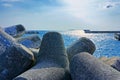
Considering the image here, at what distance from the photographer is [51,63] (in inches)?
255

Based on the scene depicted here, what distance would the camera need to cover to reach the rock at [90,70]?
5191 mm

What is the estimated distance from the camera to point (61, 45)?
7.04 m

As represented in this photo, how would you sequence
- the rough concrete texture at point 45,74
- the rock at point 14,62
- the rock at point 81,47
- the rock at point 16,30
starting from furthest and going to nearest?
the rock at point 16,30, the rock at point 81,47, the rock at point 14,62, the rough concrete texture at point 45,74

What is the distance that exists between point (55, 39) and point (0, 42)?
4.55 feet

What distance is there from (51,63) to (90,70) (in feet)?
4.21

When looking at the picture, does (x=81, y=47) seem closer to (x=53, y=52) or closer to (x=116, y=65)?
(x=53, y=52)

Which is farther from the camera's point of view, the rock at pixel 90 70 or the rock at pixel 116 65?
the rock at pixel 116 65

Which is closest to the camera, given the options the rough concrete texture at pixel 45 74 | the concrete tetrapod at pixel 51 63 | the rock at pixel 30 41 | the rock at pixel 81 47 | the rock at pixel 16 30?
the rough concrete texture at pixel 45 74

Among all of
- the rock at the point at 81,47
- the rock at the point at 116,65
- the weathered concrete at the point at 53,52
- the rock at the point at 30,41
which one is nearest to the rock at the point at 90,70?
the weathered concrete at the point at 53,52

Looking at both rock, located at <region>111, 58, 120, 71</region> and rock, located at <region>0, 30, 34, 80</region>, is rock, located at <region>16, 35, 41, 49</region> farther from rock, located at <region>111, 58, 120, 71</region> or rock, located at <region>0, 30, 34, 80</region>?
rock, located at <region>111, 58, 120, 71</region>

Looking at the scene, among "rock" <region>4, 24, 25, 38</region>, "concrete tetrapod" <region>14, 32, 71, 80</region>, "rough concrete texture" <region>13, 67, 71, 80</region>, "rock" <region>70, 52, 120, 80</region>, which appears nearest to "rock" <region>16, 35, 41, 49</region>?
"rock" <region>4, 24, 25, 38</region>

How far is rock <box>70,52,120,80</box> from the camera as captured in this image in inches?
204

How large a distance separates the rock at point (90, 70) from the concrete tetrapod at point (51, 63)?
35cm

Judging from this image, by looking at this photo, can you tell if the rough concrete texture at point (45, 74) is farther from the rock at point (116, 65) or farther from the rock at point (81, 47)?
the rock at point (81, 47)
